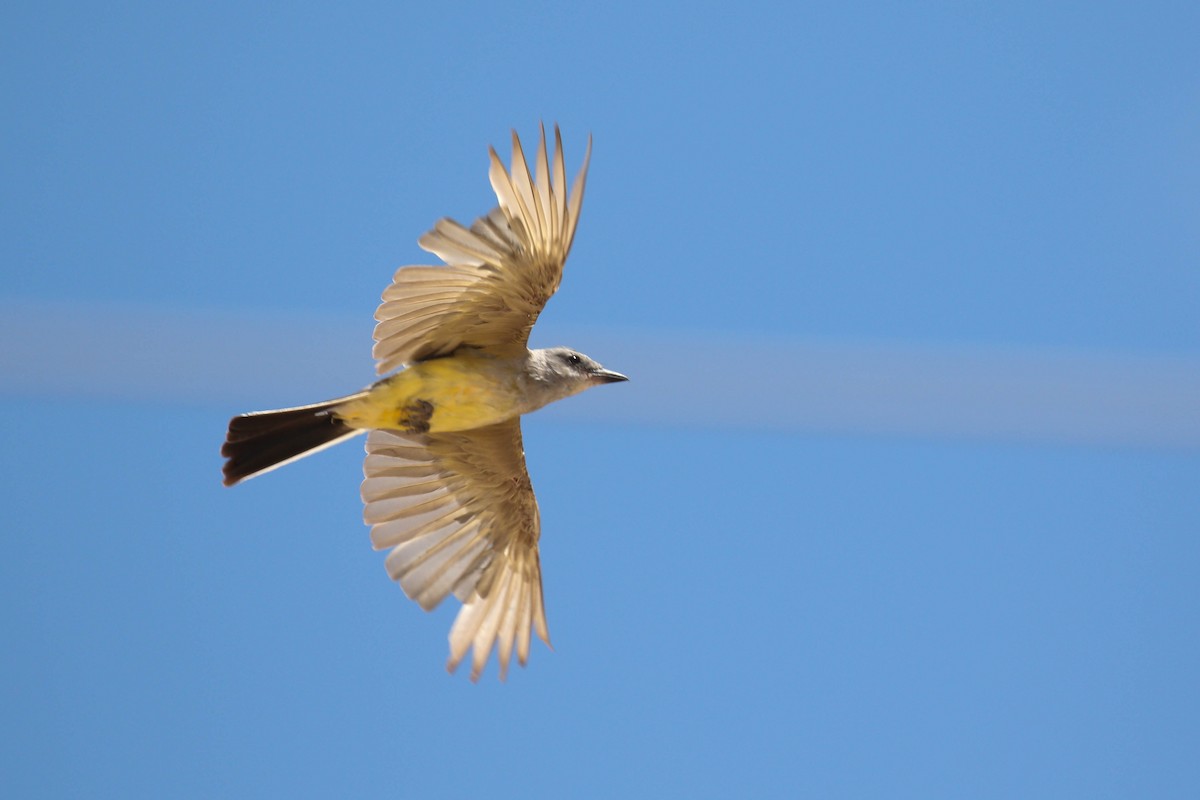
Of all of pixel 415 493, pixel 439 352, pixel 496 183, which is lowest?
pixel 415 493

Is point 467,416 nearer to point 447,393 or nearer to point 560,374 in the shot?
point 447,393

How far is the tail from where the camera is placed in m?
6.75

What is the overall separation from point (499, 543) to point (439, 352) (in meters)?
1.36

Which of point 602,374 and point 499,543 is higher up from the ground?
point 602,374

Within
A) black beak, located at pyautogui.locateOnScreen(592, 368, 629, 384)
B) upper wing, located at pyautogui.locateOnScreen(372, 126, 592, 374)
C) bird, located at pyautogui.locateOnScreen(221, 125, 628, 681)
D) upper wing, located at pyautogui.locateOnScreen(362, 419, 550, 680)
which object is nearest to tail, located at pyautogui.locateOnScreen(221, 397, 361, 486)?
bird, located at pyautogui.locateOnScreen(221, 125, 628, 681)

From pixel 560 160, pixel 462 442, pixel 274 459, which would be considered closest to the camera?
pixel 560 160

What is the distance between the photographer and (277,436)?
6.78 m

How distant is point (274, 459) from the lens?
22.1 feet

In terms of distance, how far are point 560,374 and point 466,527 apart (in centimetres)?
121

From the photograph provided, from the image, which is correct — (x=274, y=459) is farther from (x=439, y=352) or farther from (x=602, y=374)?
(x=602, y=374)

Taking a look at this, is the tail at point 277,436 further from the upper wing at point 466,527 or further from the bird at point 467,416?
the upper wing at point 466,527

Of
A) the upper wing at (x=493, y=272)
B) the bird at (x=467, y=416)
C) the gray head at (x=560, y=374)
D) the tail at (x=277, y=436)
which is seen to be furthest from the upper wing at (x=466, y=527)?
the upper wing at (x=493, y=272)

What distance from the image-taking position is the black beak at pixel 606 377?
712 cm

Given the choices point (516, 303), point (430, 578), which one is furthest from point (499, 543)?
point (516, 303)
